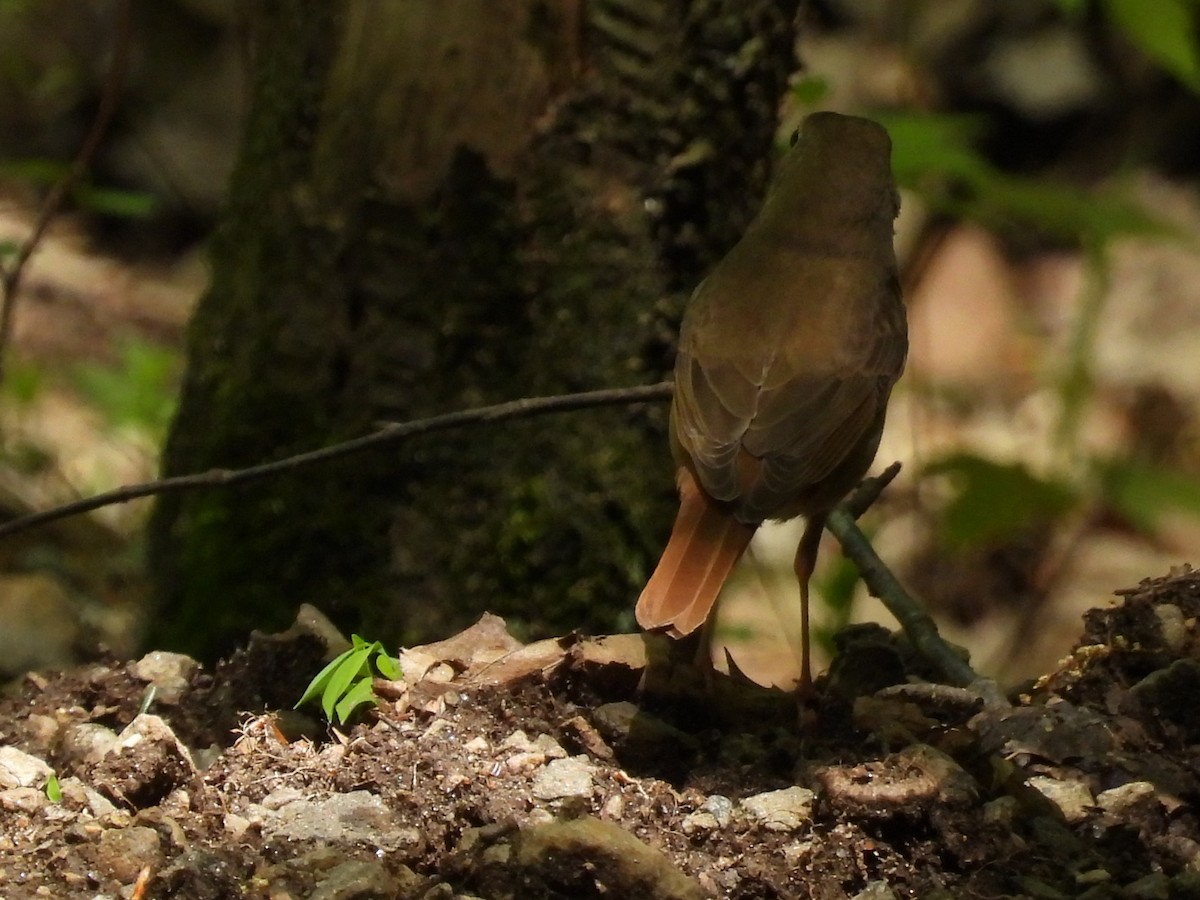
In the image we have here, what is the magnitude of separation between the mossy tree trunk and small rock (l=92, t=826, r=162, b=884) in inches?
56.3

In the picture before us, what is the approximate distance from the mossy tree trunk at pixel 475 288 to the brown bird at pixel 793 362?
0.41 m

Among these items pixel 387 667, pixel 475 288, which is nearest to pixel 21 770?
pixel 387 667

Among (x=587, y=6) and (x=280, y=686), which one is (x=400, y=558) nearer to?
(x=280, y=686)

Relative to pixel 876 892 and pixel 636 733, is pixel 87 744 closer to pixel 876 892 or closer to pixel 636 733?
pixel 636 733

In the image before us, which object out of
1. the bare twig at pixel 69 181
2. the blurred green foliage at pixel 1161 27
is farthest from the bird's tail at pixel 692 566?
the bare twig at pixel 69 181

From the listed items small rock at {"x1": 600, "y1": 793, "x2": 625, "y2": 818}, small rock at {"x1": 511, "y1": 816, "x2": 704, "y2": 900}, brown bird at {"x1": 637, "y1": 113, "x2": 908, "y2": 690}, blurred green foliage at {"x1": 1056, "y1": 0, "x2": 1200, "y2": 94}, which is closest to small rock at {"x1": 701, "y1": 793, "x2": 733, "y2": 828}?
small rock at {"x1": 600, "y1": 793, "x2": 625, "y2": 818}

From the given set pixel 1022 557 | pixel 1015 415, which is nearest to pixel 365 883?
pixel 1022 557

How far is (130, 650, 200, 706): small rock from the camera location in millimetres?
3092

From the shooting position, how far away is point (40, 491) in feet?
20.2

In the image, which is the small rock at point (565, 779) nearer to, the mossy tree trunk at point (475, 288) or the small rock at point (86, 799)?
the small rock at point (86, 799)

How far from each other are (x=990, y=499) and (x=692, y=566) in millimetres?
1441

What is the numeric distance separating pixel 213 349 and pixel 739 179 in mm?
1358

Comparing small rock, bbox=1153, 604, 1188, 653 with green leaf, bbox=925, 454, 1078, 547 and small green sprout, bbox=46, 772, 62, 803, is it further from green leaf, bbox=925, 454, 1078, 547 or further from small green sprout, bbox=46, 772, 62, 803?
small green sprout, bbox=46, 772, 62, 803

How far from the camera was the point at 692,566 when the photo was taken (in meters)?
2.99
